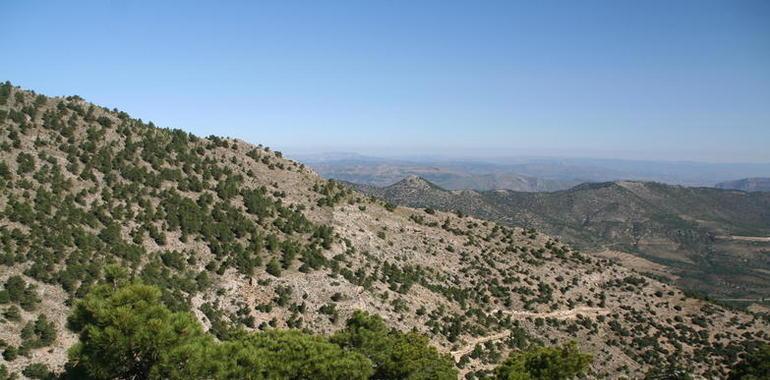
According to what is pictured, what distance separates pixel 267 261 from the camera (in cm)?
4791

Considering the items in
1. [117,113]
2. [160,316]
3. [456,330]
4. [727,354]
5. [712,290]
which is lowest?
[712,290]

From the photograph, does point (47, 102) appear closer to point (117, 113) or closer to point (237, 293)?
point (117, 113)

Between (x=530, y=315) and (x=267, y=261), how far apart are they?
30706mm

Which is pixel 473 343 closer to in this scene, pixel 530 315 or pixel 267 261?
pixel 530 315

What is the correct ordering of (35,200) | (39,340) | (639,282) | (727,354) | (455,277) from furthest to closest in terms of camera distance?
(639,282)
(455,277)
(727,354)
(35,200)
(39,340)

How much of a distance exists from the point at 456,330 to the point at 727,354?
31662mm

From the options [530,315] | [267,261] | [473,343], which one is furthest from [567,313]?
[267,261]

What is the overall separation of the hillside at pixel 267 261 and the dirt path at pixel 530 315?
0.20 meters

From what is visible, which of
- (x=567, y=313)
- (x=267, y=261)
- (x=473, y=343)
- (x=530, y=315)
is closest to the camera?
(x=267, y=261)

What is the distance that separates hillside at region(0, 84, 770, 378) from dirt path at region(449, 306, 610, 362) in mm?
201

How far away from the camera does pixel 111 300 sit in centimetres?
2147

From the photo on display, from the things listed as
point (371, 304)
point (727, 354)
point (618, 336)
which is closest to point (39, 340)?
point (371, 304)

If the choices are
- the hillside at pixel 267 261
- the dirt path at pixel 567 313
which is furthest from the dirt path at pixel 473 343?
the dirt path at pixel 567 313

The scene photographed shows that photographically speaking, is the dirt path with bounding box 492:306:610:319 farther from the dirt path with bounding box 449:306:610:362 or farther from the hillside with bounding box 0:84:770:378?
the hillside with bounding box 0:84:770:378
